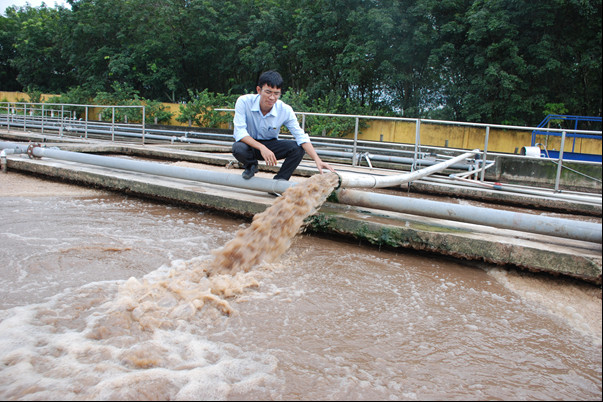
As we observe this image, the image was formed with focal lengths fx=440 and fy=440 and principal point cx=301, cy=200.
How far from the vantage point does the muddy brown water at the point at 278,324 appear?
173 centimetres

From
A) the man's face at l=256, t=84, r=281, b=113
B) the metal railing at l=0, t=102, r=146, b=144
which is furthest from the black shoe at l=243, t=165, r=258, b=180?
the metal railing at l=0, t=102, r=146, b=144

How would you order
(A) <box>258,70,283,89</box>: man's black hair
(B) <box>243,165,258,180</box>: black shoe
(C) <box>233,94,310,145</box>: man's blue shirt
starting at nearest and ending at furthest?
(A) <box>258,70,283,89</box>: man's black hair → (C) <box>233,94,310,145</box>: man's blue shirt → (B) <box>243,165,258,180</box>: black shoe

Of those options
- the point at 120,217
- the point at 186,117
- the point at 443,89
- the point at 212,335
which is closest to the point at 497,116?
the point at 443,89

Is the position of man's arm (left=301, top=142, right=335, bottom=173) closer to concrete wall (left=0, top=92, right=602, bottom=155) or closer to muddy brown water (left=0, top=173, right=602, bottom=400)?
muddy brown water (left=0, top=173, right=602, bottom=400)

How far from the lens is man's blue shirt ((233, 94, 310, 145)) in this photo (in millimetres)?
3959

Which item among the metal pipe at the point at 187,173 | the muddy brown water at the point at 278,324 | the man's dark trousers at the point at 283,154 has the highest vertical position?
the man's dark trousers at the point at 283,154

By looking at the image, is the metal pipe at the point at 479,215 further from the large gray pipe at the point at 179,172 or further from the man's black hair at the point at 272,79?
the man's black hair at the point at 272,79

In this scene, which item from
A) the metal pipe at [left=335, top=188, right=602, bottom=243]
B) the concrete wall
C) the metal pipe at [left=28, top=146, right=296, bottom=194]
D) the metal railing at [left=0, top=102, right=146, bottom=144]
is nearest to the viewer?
the metal pipe at [left=335, top=188, right=602, bottom=243]

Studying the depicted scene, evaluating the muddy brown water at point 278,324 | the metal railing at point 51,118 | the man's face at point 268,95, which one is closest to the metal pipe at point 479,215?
the muddy brown water at point 278,324

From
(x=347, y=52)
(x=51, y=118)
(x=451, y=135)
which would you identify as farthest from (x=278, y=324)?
(x=347, y=52)

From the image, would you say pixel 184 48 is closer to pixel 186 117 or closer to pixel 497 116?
pixel 186 117

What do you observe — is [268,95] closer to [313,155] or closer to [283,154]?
[313,155]

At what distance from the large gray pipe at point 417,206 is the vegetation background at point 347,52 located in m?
7.41

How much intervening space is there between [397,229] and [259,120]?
163 cm
